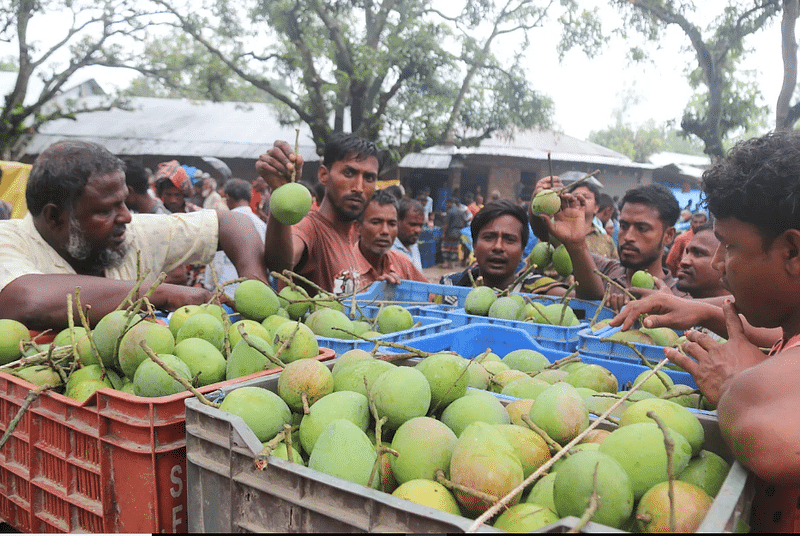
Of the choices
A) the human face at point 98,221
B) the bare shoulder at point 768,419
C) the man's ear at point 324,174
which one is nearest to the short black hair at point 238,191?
the man's ear at point 324,174

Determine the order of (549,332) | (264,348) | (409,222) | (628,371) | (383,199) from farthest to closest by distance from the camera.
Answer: (409,222) → (383,199) → (549,332) → (628,371) → (264,348)

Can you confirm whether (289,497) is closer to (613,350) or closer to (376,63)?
(613,350)

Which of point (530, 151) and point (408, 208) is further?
point (530, 151)

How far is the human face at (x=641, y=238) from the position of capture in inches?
143

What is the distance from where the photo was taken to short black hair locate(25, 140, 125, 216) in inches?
93.7

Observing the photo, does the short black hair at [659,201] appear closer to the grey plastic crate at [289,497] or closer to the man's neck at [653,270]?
the man's neck at [653,270]

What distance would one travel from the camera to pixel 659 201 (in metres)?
3.68

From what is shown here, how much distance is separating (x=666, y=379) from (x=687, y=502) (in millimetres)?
853

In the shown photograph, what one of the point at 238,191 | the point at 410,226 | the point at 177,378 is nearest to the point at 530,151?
the point at 238,191

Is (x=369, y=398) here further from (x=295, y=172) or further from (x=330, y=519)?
(x=295, y=172)

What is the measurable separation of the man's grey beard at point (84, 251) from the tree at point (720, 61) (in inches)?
464

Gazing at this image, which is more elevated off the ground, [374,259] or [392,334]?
[374,259]

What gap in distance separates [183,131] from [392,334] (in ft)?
71.6

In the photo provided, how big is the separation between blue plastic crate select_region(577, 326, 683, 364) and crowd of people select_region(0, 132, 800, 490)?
0.17m
